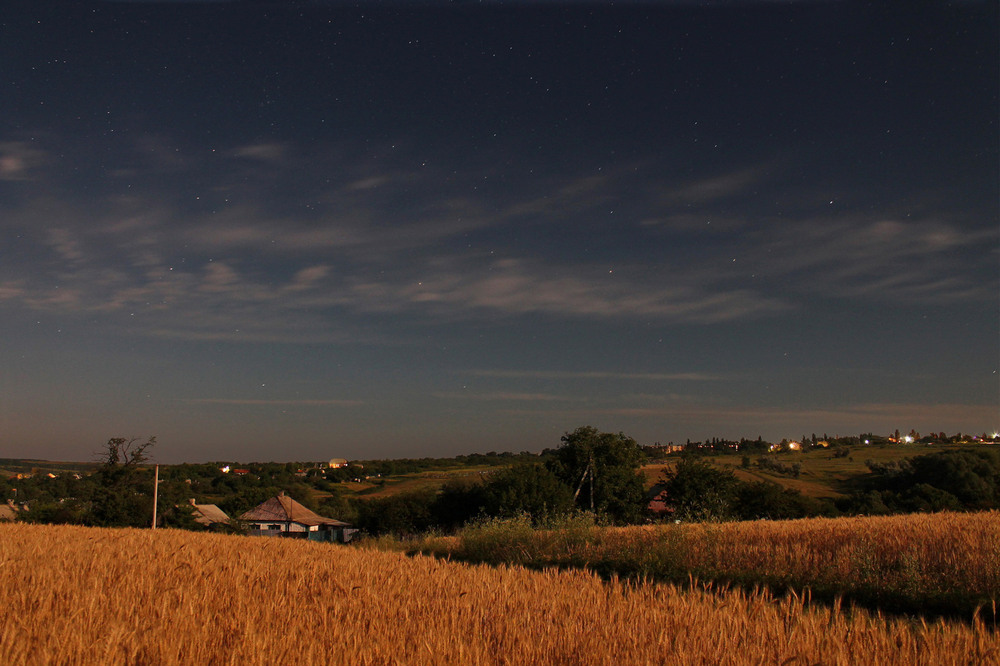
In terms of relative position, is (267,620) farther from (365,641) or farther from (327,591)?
(327,591)

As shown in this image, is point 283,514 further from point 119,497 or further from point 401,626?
point 401,626

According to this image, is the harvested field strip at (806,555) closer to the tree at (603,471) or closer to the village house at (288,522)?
the tree at (603,471)

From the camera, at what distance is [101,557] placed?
8398 mm

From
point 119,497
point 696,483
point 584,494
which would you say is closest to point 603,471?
point 584,494

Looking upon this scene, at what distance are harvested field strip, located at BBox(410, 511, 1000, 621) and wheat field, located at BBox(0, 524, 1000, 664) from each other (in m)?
5.50

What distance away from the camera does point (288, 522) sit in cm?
8200

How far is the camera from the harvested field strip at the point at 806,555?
48.6 feet

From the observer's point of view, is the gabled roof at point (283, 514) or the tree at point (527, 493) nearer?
the tree at point (527, 493)

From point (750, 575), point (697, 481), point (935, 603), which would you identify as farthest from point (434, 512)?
point (935, 603)

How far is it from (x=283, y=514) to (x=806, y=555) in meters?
77.3

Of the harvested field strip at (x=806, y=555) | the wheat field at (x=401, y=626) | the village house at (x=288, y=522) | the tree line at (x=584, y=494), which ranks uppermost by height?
the wheat field at (x=401, y=626)

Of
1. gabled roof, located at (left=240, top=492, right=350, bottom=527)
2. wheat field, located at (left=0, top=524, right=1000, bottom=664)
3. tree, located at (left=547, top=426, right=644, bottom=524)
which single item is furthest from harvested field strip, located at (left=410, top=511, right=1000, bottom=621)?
gabled roof, located at (left=240, top=492, right=350, bottom=527)

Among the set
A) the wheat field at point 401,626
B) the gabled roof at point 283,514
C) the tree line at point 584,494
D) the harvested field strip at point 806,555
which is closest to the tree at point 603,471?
the tree line at point 584,494

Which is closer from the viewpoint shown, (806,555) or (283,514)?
(806,555)
